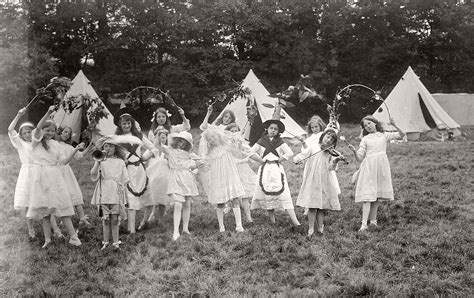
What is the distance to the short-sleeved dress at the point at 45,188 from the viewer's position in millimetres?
6066

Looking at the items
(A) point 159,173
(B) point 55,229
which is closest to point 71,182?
(B) point 55,229

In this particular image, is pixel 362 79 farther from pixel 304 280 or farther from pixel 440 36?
pixel 304 280

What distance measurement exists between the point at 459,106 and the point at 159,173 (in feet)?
63.8

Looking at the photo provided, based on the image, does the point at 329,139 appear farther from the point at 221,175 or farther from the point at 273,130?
the point at 221,175

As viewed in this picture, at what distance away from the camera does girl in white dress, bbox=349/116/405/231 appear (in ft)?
21.6

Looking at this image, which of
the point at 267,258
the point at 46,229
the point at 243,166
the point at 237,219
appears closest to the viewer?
the point at 267,258

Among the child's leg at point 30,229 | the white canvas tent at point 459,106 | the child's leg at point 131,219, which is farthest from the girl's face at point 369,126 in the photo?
the white canvas tent at point 459,106

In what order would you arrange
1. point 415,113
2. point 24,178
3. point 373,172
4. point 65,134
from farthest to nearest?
point 415,113 → point 65,134 → point 373,172 → point 24,178

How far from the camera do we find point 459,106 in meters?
22.9

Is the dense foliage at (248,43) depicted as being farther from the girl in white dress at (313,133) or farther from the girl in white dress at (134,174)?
the girl in white dress at (313,133)

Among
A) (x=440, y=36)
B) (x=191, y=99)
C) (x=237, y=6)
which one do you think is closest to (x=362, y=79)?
(x=440, y=36)

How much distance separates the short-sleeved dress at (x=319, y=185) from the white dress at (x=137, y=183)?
204cm

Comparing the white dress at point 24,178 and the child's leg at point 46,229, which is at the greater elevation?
the white dress at point 24,178

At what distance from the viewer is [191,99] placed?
25.5m
